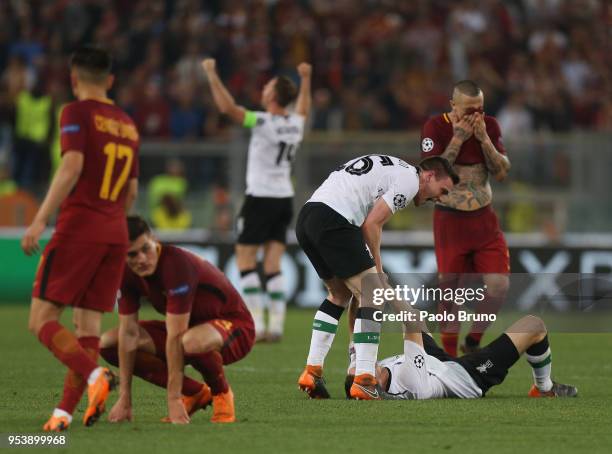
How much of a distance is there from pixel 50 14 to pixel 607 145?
33.3ft

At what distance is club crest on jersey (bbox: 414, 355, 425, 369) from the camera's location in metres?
9.27

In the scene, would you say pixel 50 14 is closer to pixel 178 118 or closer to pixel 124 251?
pixel 178 118

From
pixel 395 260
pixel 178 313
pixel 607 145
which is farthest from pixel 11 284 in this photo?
pixel 178 313

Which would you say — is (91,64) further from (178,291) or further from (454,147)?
(454,147)

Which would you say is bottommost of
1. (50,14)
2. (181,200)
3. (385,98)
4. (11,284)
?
(11,284)

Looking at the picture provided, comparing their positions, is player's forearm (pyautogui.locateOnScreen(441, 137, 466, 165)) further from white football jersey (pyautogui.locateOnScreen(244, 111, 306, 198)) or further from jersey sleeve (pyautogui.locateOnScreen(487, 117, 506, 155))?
white football jersey (pyautogui.locateOnScreen(244, 111, 306, 198))

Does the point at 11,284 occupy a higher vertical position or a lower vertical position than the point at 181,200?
lower

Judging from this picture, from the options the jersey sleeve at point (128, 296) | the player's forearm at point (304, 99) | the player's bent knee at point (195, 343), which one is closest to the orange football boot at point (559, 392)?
the player's bent knee at point (195, 343)

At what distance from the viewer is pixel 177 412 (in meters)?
7.91

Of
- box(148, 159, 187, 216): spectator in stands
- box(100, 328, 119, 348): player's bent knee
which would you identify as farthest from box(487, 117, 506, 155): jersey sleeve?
box(148, 159, 187, 216): spectator in stands

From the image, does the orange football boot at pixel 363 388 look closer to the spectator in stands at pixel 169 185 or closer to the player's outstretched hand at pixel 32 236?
the player's outstretched hand at pixel 32 236

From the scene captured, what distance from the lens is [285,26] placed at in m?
23.5

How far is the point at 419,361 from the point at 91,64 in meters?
3.19

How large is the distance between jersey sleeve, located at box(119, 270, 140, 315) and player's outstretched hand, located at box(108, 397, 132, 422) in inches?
20.8
